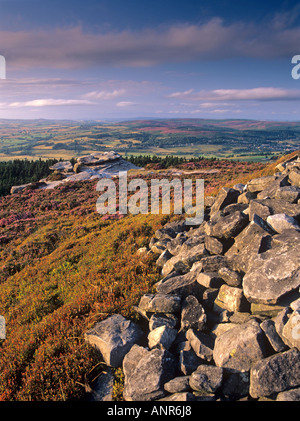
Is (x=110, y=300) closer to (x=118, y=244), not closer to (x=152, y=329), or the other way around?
(x=152, y=329)

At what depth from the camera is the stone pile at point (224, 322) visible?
4430 millimetres

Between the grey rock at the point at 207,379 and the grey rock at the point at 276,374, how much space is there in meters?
0.58

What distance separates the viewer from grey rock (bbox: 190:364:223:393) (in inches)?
172

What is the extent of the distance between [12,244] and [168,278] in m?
16.8

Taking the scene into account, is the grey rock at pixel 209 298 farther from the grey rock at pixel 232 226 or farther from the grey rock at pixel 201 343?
the grey rock at pixel 232 226

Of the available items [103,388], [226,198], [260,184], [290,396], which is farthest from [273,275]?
[260,184]

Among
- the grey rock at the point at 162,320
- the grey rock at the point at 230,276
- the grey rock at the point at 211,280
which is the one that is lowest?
the grey rock at the point at 162,320

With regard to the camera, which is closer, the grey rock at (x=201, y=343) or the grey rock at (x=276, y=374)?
the grey rock at (x=276, y=374)

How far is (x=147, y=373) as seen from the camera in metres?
4.86

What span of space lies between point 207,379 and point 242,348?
92cm

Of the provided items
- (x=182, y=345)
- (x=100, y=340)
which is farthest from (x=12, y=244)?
(x=182, y=345)

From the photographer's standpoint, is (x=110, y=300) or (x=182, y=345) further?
(x=110, y=300)

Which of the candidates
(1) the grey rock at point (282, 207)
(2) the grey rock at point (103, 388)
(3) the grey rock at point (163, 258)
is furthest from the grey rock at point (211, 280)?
(2) the grey rock at point (103, 388)

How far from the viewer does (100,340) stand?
5.82 m
